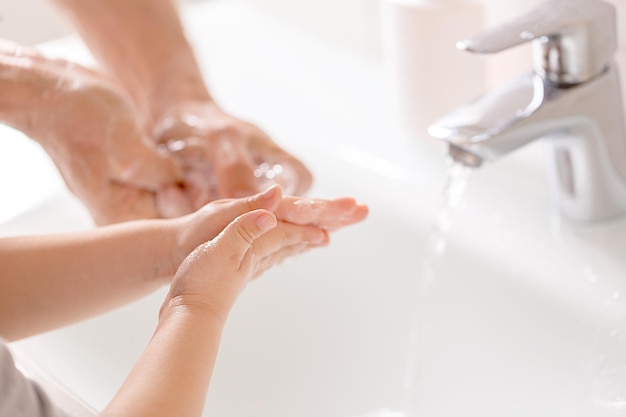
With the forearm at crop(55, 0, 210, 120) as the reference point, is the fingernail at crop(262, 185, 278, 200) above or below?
below

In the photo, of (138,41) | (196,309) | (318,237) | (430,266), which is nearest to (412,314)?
(430,266)

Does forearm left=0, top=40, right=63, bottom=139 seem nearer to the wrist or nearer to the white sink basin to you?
the white sink basin

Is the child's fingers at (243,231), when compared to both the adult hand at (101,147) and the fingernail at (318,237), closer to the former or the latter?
the fingernail at (318,237)

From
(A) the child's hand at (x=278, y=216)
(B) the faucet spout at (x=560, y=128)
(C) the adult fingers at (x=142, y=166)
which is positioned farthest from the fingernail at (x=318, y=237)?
(C) the adult fingers at (x=142, y=166)

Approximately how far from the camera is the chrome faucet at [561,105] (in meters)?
0.65

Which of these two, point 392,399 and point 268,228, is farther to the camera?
point 392,399

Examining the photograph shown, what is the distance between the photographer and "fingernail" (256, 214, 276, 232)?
0.57 metres

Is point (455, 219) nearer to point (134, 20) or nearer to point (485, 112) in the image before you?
point (485, 112)

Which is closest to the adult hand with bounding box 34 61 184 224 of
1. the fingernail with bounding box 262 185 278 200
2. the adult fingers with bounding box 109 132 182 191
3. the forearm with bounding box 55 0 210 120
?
the adult fingers with bounding box 109 132 182 191

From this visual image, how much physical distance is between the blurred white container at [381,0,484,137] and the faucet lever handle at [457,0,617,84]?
0.15 m

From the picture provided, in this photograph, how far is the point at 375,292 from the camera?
81 centimetres

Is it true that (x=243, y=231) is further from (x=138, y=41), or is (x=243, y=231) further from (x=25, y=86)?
(x=138, y=41)

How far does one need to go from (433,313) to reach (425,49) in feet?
0.77

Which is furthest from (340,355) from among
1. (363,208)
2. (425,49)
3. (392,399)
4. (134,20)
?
(134,20)
